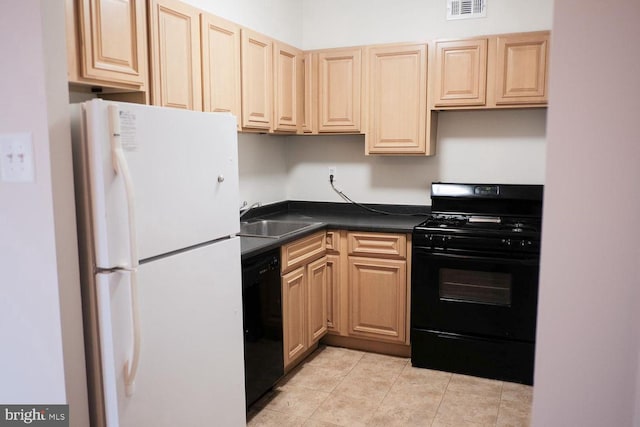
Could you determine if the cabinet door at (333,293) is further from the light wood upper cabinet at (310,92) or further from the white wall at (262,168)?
the light wood upper cabinet at (310,92)

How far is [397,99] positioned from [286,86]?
77 cm

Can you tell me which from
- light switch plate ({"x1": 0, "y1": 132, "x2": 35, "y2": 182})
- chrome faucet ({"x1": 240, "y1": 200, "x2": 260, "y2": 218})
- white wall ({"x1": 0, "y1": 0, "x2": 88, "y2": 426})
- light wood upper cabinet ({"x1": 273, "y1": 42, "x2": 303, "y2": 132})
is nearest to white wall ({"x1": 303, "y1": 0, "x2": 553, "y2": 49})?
light wood upper cabinet ({"x1": 273, "y1": 42, "x2": 303, "y2": 132})

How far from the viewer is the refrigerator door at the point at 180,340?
5.41ft

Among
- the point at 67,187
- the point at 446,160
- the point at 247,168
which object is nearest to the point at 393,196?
the point at 446,160

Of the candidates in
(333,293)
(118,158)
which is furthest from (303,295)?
Answer: (118,158)

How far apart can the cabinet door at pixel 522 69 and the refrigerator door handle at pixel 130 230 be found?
2.56 m

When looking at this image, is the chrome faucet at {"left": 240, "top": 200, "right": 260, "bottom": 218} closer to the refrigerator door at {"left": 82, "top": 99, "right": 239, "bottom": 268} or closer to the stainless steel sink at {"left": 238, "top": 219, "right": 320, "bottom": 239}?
the stainless steel sink at {"left": 238, "top": 219, "right": 320, "bottom": 239}

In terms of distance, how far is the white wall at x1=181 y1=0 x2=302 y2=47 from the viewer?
323 centimetres

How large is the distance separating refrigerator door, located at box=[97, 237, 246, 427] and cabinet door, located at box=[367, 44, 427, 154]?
172 cm

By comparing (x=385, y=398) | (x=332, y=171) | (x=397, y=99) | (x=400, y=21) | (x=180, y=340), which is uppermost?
(x=400, y=21)

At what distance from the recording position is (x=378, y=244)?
11.3 feet

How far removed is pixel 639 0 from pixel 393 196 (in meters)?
2.87

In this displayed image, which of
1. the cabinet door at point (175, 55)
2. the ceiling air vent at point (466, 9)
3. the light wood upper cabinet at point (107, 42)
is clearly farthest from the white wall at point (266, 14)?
the ceiling air vent at point (466, 9)

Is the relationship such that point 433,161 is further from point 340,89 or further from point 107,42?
point 107,42
